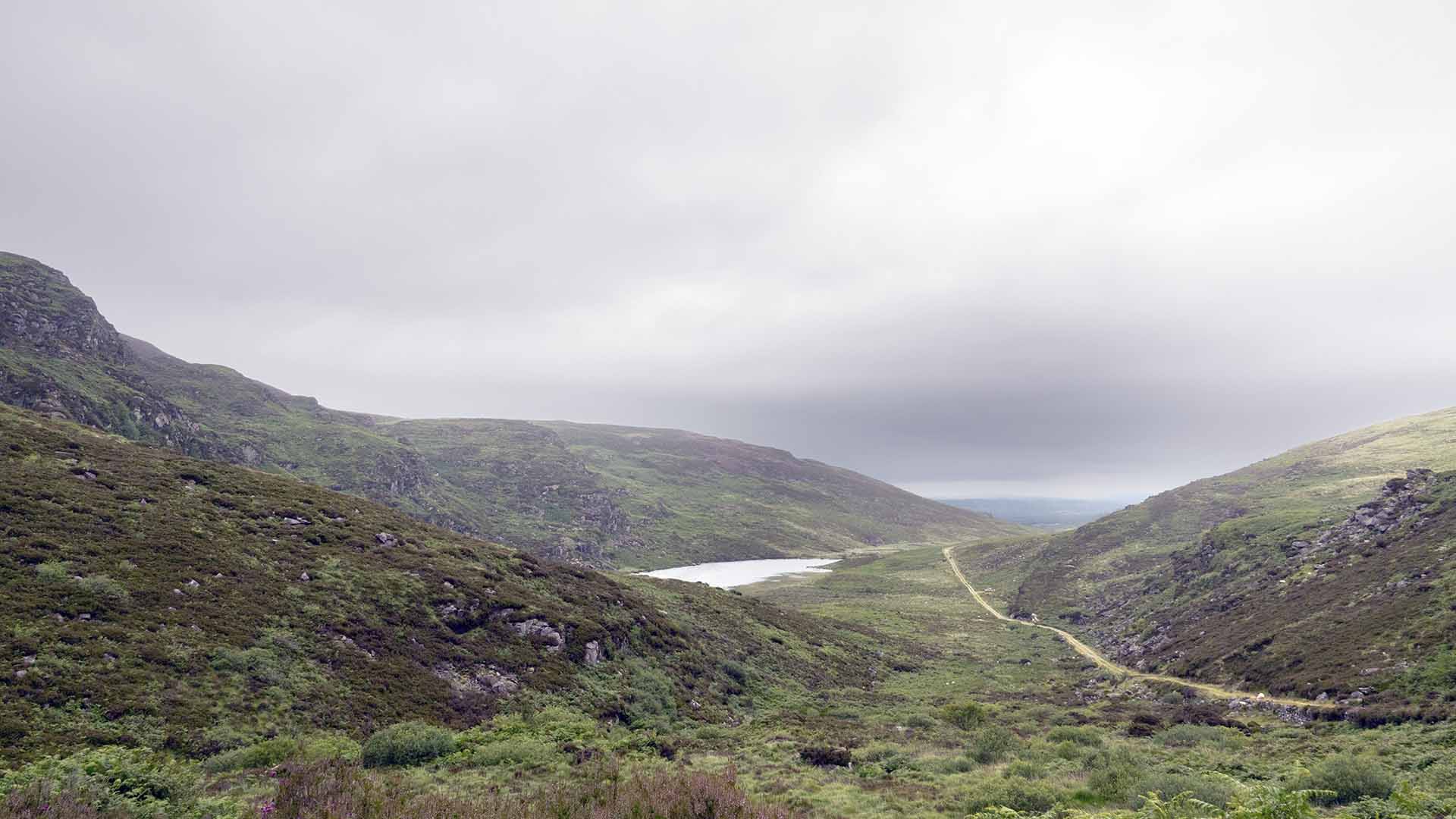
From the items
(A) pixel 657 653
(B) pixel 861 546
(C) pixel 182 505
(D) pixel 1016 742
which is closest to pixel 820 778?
(D) pixel 1016 742

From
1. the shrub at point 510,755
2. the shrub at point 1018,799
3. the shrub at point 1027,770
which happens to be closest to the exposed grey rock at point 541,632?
the shrub at point 510,755

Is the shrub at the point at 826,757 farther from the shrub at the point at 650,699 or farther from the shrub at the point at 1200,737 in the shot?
the shrub at the point at 1200,737

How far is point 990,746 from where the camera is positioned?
1922 cm

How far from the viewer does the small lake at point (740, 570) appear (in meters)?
116

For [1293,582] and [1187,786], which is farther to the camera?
[1293,582]

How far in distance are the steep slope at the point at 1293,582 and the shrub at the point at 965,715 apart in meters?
14.3

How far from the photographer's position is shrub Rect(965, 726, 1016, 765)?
18625mm

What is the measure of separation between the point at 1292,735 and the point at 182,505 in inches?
1970


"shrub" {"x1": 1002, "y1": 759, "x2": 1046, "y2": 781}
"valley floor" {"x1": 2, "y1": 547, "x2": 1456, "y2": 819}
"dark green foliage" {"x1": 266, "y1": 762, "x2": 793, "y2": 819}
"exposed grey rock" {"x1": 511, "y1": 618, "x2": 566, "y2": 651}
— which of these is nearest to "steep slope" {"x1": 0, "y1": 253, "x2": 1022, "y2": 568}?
"exposed grey rock" {"x1": 511, "y1": 618, "x2": 566, "y2": 651}

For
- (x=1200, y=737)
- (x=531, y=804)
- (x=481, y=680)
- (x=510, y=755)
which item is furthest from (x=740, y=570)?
(x=531, y=804)

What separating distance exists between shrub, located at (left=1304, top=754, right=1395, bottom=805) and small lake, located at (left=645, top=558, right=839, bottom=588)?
9708 cm

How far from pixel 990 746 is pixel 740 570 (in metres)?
117

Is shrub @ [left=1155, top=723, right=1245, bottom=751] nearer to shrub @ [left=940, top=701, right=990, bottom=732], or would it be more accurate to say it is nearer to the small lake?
shrub @ [left=940, top=701, right=990, bottom=732]

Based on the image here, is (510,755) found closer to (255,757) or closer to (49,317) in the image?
(255,757)
